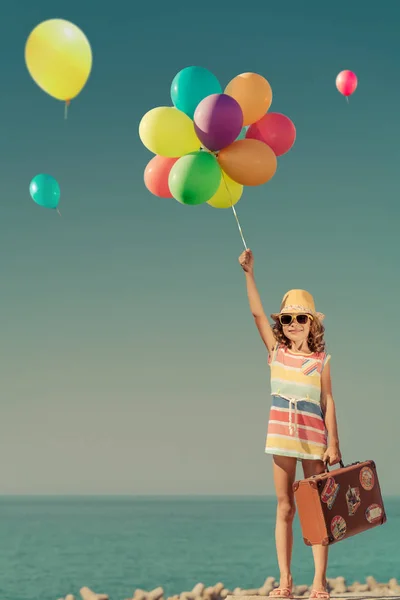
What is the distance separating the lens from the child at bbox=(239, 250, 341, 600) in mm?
5168

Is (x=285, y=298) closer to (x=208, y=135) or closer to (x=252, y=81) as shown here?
(x=208, y=135)

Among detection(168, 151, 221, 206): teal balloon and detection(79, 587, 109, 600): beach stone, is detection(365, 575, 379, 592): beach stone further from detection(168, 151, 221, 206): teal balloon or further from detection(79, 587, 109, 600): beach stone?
detection(168, 151, 221, 206): teal balloon

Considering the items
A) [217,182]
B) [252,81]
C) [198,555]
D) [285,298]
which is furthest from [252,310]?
[198,555]

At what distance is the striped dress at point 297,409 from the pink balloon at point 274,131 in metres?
1.71

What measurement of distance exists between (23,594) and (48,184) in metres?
Result: 11.7

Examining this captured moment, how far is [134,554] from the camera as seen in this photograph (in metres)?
24.9

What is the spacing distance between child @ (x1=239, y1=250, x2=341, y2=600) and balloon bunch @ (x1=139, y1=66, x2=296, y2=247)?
1096mm

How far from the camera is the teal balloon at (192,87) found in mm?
6137

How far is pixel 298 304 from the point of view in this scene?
218 inches

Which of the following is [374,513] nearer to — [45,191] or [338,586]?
[45,191]

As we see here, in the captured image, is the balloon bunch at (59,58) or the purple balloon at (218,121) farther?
the purple balloon at (218,121)

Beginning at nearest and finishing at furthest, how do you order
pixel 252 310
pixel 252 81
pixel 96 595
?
pixel 252 310
pixel 252 81
pixel 96 595

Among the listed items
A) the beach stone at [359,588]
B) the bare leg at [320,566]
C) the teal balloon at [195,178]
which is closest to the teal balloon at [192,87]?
the teal balloon at [195,178]

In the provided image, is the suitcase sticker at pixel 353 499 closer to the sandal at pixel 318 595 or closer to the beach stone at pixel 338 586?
the sandal at pixel 318 595
